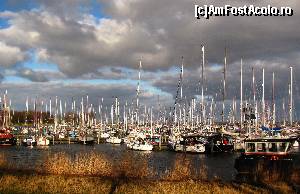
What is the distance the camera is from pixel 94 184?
30.5 meters

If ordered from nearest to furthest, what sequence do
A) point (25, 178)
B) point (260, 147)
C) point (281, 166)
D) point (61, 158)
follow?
point (25, 178) → point (61, 158) → point (281, 166) → point (260, 147)

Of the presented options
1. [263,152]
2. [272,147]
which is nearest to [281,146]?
[272,147]

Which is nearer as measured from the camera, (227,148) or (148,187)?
(148,187)

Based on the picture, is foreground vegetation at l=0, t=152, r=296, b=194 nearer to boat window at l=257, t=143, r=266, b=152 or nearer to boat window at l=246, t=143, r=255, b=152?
boat window at l=257, t=143, r=266, b=152

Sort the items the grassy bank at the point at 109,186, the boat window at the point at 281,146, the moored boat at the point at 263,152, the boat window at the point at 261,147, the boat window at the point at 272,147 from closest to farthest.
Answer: the grassy bank at the point at 109,186 → the moored boat at the point at 263,152 → the boat window at the point at 281,146 → the boat window at the point at 272,147 → the boat window at the point at 261,147

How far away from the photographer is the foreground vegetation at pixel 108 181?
29.3 meters

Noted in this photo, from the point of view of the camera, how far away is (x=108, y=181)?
103ft

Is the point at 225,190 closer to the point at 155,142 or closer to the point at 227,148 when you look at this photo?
the point at 227,148

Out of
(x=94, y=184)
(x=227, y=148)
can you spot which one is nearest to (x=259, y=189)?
(x=94, y=184)

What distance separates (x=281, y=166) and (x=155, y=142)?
258 ft

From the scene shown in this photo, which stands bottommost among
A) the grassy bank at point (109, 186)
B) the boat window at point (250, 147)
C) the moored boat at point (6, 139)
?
the moored boat at point (6, 139)

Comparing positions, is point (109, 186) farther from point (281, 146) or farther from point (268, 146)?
point (281, 146)

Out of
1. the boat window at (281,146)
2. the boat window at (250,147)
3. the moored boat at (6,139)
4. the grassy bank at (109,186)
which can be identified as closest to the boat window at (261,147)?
the boat window at (250,147)

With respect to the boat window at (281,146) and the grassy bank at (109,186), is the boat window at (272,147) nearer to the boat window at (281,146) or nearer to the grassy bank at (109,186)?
the boat window at (281,146)
